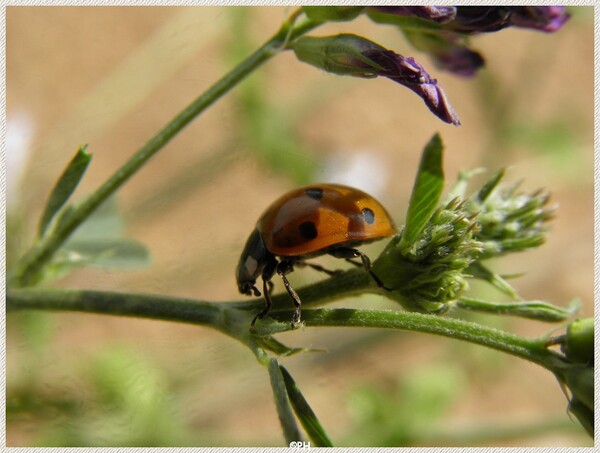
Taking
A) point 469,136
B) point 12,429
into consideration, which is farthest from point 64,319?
point 469,136

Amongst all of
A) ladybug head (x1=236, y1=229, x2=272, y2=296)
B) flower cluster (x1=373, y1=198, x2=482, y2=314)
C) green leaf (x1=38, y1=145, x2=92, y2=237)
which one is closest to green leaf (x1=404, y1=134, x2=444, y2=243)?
flower cluster (x1=373, y1=198, x2=482, y2=314)

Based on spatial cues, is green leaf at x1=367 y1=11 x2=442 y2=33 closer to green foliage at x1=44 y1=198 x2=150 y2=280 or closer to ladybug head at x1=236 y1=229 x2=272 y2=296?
ladybug head at x1=236 y1=229 x2=272 y2=296

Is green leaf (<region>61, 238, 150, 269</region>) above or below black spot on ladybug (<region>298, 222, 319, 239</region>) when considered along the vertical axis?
above

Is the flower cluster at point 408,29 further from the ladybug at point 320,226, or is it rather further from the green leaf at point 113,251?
the green leaf at point 113,251

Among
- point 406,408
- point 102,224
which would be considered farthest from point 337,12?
point 406,408

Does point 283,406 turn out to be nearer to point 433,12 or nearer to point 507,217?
point 507,217

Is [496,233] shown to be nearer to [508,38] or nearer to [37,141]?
[37,141]
